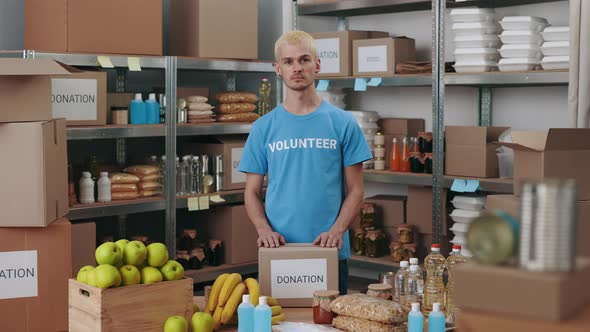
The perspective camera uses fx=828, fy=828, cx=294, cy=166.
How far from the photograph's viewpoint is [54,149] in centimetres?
305

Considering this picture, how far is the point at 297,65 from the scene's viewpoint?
3.04 meters

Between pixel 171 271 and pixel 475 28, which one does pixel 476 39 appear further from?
pixel 171 271

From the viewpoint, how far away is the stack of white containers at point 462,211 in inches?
177

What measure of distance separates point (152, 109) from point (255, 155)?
1664 mm

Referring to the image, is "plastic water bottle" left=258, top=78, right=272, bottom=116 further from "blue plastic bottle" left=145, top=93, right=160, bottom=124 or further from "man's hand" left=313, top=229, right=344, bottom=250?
"man's hand" left=313, top=229, right=344, bottom=250

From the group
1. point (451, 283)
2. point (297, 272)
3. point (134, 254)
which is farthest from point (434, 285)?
point (134, 254)

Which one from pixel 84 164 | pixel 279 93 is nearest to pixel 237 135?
pixel 279 93

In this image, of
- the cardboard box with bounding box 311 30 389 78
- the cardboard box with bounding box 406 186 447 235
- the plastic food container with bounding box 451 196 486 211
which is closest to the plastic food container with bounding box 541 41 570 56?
the plastic food container with bounding box 451 196 486 211

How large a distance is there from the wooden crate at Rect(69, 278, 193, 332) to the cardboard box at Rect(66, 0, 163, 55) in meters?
2.33

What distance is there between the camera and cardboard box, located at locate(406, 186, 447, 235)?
15.7 ft

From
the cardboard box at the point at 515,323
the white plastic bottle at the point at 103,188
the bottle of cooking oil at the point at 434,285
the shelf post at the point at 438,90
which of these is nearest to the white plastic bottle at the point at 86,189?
the white plastic bottle at the point at 103,188

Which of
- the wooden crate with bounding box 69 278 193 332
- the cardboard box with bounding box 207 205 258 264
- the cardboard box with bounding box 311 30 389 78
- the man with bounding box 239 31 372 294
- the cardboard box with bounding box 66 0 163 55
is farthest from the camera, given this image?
the cardboard box with bounding box 207 205 258 264

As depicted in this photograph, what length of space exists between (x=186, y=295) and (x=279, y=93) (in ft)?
10.6

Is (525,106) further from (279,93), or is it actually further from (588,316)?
(588,316)
